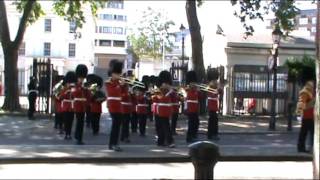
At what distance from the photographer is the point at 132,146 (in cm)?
1488

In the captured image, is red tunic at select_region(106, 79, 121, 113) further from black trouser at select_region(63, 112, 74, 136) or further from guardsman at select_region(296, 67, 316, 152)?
guardsman at select_region(296, 67, 316, 152)

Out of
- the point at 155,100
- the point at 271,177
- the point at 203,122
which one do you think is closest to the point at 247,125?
the point at 203,122

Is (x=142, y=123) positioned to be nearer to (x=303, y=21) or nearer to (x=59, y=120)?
(x=59, y=120)

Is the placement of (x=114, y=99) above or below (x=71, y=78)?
below

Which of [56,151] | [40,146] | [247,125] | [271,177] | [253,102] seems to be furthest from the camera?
[253,102]

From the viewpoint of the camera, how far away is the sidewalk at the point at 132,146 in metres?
12.6

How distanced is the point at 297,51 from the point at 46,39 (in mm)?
46533

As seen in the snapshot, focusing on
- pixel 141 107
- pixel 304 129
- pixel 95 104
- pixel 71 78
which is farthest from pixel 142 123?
pixel 304 129

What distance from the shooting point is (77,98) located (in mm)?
14766

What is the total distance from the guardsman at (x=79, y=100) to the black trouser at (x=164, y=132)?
1918mm

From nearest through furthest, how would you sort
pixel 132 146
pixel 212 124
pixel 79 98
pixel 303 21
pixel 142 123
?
pixel 79 98
pixel 132 146
pixel 212 124
pixel 142 123
pixel 303 21

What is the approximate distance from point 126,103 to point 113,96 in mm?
2103

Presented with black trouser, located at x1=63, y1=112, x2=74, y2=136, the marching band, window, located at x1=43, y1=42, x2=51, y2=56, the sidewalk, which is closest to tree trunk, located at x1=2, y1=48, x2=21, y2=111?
the sidewalk

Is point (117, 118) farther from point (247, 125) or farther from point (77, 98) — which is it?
point (247, 125)
